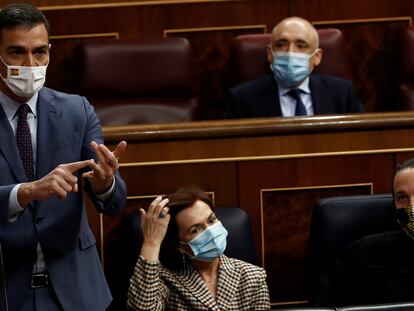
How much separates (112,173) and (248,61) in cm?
70

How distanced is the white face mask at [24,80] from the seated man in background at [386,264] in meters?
0.38

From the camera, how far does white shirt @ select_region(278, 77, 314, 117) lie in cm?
134

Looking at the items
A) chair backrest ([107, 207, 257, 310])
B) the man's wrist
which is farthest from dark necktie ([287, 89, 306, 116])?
the man's wrist

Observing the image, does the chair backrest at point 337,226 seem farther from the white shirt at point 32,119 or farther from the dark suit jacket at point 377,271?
the white shirt at point 32,119

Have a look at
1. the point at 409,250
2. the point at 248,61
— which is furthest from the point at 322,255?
the point at 248,61

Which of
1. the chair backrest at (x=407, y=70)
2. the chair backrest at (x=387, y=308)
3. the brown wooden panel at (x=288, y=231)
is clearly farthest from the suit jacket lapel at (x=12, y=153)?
the chair backrest at (x=407, y=70)

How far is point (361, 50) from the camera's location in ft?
5.14

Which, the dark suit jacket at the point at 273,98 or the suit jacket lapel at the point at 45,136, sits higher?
the suit jacket lapel at the point at 45,136

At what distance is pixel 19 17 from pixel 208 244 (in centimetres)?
29

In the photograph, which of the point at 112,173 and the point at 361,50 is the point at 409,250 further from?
the point at 361,50

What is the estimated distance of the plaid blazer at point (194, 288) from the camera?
2.91ft

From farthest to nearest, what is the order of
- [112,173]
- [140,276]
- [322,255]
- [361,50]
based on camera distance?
[361,50]
[322,255]
[140,276]
[112,173]

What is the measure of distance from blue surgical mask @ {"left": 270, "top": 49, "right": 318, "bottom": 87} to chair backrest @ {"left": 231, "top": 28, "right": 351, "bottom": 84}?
0.07 meters

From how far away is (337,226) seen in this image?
1011mm
